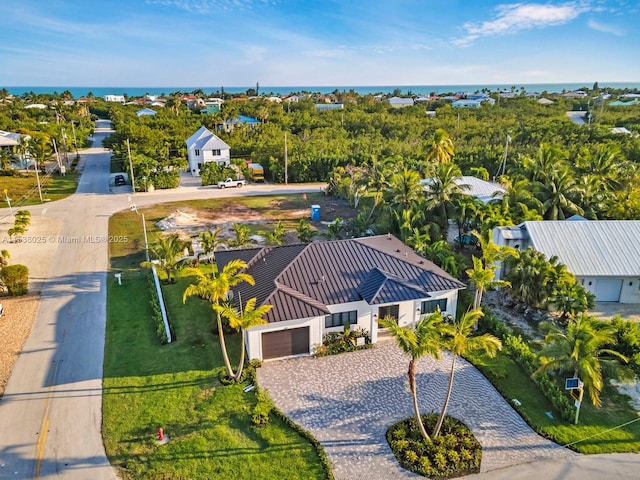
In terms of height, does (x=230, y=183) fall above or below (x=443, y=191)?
below

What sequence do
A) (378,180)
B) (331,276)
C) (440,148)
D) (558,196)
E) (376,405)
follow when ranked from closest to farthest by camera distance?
(376,405) → (331,276) → (558,196) → (378,180) → (440,148)

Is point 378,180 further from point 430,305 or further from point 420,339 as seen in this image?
point 420,339

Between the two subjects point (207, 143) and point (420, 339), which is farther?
point (207, 143)

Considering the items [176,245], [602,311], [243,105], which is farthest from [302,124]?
[602,311]

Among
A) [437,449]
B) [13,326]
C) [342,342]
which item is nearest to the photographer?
[437,449]

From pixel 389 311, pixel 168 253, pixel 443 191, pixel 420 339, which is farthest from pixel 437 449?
pixel 443 191

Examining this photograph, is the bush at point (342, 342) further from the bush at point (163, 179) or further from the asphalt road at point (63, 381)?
the bush at point (163, 179)

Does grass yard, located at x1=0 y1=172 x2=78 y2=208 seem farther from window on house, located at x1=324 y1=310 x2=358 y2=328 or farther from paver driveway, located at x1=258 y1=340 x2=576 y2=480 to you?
paver driveway, located at x1=258 y1=340 x2=576 y2=480
